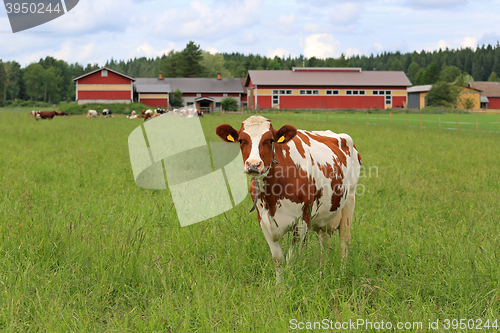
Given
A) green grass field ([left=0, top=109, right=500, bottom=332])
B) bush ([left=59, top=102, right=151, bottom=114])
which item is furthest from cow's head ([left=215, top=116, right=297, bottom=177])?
bush ([left=59, top=102, right=151, bottom=114])

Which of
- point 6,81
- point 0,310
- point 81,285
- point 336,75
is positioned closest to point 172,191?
point 81,285

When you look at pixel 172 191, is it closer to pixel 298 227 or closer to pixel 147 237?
pixel 147 237

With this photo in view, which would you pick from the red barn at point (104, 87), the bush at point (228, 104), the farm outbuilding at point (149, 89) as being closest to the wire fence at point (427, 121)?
the bush at point (228, 104)

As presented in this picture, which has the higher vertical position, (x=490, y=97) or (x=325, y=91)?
(x=325, y=91)

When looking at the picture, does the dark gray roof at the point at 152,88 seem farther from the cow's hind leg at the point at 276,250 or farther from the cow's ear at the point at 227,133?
the cow's hind leg at the point at 276,250

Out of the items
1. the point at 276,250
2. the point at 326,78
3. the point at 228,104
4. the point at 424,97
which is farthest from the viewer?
the point at 424,97

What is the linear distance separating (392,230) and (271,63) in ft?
473

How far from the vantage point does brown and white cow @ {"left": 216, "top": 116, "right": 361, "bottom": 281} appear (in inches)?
141

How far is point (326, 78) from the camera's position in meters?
64.8

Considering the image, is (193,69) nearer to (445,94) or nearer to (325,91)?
(325,91)

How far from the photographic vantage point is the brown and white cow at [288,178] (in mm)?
3576

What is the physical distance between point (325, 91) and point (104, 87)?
3309 cm

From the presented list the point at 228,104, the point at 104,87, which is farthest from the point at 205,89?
the point at 104,87

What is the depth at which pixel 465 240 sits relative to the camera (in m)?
4.66
